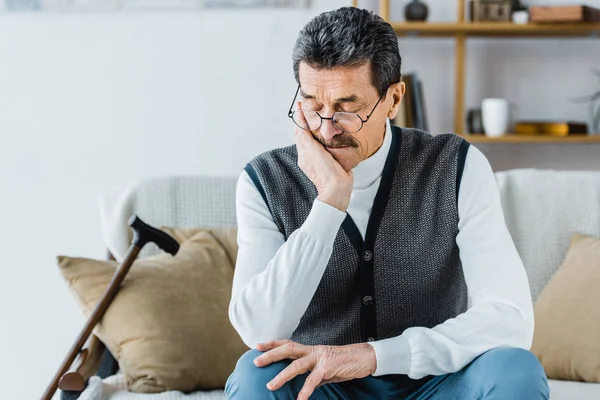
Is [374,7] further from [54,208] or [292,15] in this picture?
[54,208]

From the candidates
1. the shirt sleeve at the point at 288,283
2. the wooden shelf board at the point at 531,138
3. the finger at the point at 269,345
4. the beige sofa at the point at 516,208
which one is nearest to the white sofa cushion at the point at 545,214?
the beige sofa at the point at 516,208

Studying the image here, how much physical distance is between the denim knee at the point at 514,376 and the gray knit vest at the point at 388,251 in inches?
13.9

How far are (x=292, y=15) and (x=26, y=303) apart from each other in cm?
142

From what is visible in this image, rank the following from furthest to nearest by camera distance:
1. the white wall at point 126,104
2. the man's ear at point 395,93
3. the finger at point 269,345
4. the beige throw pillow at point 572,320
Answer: the white wall at point 126,104
the beige throw pillow at point 572,320
the man's ear at point 395,93
the finger at point 269,345

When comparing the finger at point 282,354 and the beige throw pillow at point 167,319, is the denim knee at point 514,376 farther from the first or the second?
the beige throw pillow at point 167,319

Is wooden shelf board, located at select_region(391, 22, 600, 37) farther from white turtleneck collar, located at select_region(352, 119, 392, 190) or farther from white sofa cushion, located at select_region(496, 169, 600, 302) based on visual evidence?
white turtleneck collar, located at select_region(352, 119, 392, 190)

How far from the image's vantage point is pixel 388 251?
179 centimetres

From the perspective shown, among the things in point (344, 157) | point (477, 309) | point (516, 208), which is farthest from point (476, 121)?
point (477, 309)

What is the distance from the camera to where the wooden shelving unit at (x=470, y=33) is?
2.88 metres

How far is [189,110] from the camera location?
3031 mm

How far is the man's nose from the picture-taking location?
1688 mm

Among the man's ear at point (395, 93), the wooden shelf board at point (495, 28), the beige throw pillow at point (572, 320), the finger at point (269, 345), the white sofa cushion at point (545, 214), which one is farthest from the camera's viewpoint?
the wooden shelf board at point (495, 28)

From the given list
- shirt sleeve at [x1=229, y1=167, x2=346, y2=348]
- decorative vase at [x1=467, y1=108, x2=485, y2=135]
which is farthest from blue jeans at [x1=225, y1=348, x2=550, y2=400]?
decorative vase at [x1=467, y1=108, x2=485, y2=135]

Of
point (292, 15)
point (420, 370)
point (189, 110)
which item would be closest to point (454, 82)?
point (292, 15)
